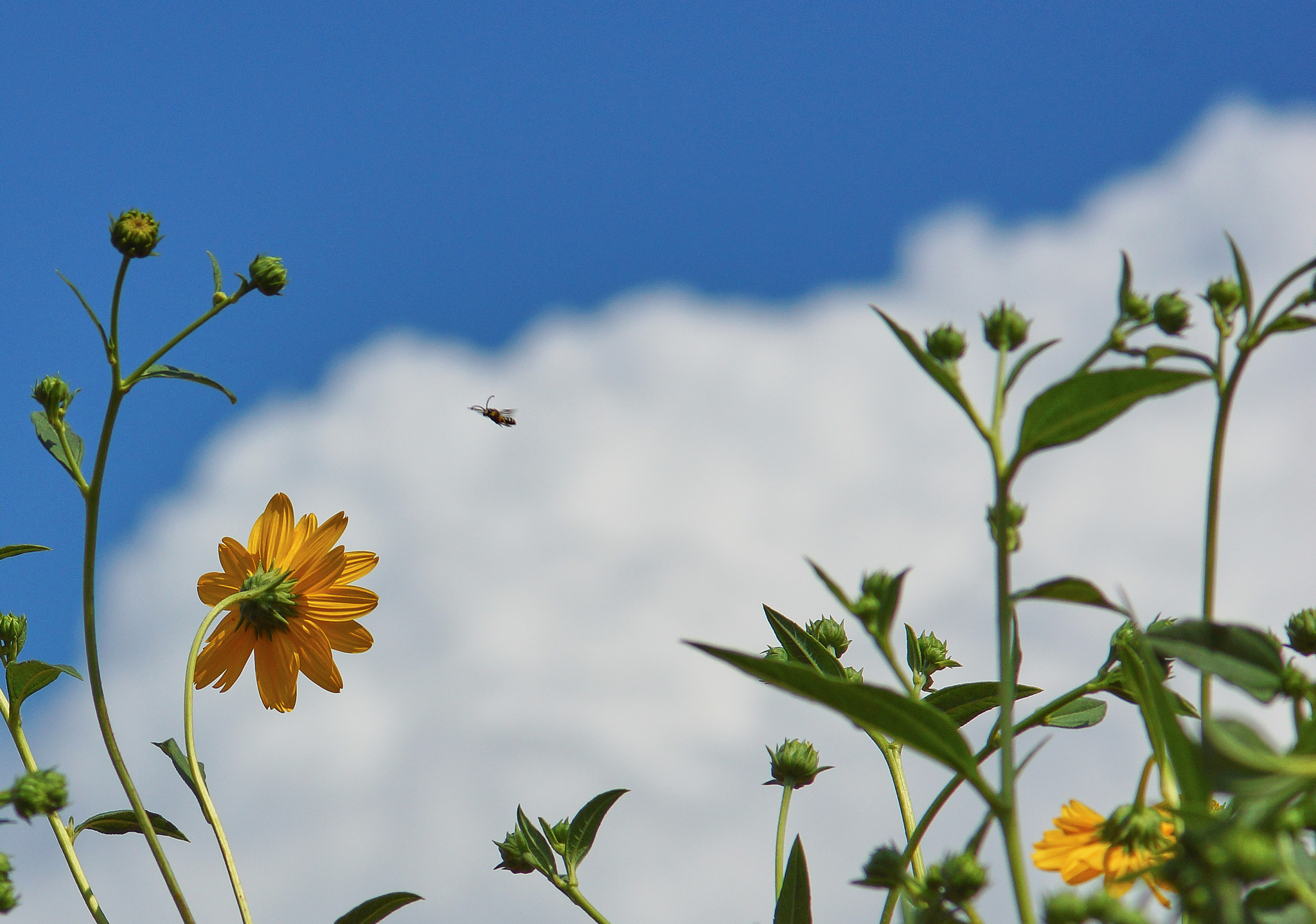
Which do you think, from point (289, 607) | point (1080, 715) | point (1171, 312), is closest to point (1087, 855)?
point (1080, 715)

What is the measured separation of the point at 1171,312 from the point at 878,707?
0.58 metres

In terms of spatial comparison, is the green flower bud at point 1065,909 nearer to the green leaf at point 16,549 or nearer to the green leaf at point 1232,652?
the green leaf at point 1232,652

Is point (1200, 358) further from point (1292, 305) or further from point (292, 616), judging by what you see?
point (292, 616)

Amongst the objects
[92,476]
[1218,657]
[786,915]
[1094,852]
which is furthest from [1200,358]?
[92,476]

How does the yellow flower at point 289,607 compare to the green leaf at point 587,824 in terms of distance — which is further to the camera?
the yellow flower at point 289,607

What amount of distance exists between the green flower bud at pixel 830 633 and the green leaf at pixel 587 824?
20.7 inches

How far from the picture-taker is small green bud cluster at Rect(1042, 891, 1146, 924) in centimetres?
71

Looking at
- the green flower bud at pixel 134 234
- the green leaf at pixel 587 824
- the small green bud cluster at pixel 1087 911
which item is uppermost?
the green flower bud at pixel 134 234

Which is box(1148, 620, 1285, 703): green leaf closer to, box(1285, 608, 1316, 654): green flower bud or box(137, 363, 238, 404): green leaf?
box(1285, 608, 1316, 654): green flower bud

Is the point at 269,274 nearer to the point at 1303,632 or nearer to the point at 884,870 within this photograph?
the point at 884,870

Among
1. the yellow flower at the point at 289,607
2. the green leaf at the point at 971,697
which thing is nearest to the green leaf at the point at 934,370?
the green leaf at the point at 971,697

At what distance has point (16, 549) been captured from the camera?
154cm

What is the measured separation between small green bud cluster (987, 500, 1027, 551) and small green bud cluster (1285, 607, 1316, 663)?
1.78ft

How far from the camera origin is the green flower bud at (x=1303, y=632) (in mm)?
1332
